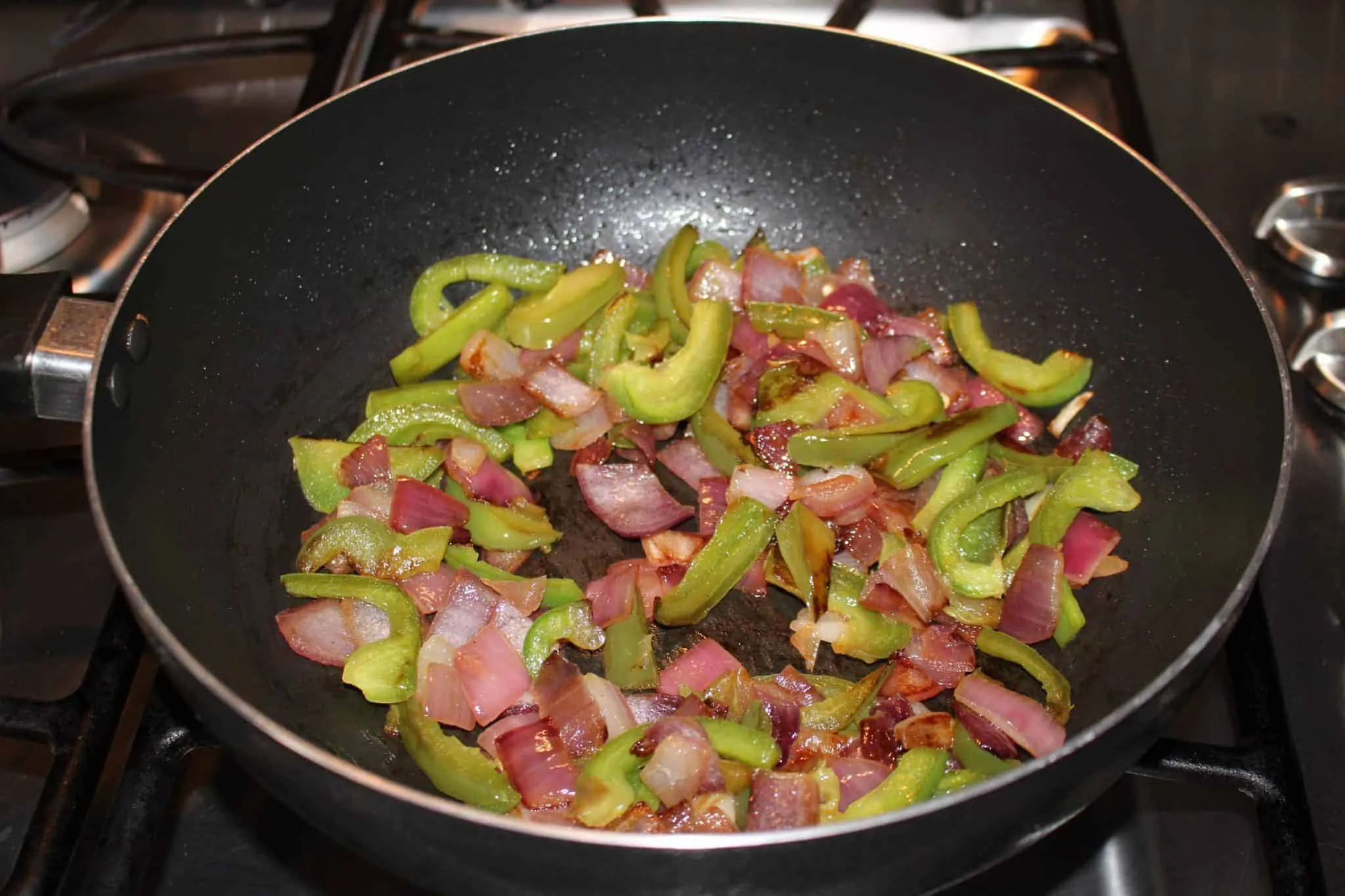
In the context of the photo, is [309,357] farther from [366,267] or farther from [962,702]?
[962,702]

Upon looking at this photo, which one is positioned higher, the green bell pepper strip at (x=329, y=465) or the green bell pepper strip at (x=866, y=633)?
the green bell pepper strip at (x=329, y=465)

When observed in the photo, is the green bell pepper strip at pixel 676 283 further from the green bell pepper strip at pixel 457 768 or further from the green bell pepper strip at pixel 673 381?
the green bell pepper strip at pixel 457 768

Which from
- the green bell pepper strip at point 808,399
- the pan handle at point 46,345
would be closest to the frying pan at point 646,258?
the pan handle at point 46,345

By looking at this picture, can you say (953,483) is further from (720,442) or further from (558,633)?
(558,633)

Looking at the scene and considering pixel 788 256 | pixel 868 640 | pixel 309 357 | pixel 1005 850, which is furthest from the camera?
pixel 788 256

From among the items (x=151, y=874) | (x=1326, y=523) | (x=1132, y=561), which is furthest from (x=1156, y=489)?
(x=151, y=874)

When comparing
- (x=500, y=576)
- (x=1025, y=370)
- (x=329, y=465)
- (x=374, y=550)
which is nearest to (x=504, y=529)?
(x=500, y=576)
